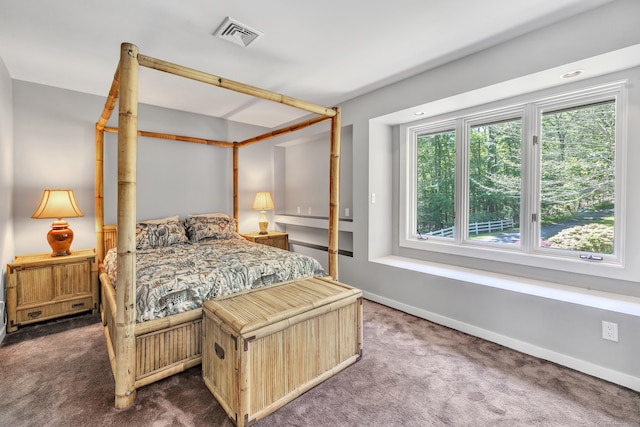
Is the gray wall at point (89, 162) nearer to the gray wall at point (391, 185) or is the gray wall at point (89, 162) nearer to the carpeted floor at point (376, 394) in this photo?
the gray wall at point (391, 185)

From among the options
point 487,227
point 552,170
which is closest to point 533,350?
point 487,227

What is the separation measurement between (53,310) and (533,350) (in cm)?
429

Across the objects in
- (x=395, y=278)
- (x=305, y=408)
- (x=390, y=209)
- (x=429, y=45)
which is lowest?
(x=305, y=408)

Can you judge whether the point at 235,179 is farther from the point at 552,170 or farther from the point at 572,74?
the point at 572,74

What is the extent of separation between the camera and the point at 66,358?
223 cm

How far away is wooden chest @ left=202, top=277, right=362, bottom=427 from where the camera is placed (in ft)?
5.27

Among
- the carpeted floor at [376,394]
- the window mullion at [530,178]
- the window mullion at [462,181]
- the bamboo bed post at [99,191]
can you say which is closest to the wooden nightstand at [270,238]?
the bamboo bed post at [99,191]

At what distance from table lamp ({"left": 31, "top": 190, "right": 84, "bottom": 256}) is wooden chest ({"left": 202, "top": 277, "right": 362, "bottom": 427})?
6.76 feet

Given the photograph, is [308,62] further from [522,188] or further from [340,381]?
[340,381]

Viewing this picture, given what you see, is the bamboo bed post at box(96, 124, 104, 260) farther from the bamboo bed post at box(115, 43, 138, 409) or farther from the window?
the window

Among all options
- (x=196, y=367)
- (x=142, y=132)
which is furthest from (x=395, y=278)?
(x=142, y=132)

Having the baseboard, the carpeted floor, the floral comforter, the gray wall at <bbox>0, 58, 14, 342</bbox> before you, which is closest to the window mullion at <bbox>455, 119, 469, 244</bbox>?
the baseboard

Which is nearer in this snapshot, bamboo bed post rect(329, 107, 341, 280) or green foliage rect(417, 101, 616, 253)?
green foliage rect(417, 101, 616, 253)

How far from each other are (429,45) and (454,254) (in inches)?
80.7
